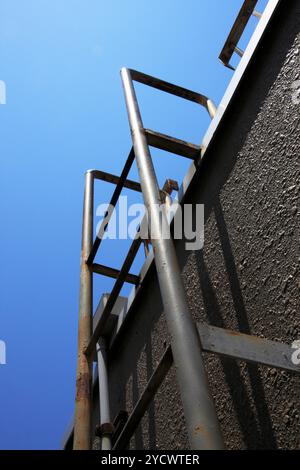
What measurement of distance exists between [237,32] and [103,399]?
2.53 m

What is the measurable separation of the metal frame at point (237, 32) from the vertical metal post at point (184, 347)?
1599mm

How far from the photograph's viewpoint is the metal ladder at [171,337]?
4.76 feet

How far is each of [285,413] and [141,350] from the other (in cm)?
160

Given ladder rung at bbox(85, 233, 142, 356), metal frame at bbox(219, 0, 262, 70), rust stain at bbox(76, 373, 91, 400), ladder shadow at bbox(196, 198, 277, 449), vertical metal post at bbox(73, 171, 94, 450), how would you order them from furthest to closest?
metal frame at bbox(219, 0, 262, 70)
ladder rung at bbox(85, 233, 142, 356)
rust stain at bbox(76, 373, 91, 400)
vertical metal post at bbox(73, 171, 94, 450)
ladder shadow at bbox(196, 198, 277, 449)

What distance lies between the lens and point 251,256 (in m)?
2.45

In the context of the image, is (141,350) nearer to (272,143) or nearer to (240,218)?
(240,218)

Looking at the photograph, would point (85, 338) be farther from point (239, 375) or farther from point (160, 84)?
point (160, 84)

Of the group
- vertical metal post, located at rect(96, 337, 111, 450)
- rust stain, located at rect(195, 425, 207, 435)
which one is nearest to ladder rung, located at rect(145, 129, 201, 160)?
vertical metal post, located at rect(96, 337, 111, 450)

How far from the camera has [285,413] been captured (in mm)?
1985

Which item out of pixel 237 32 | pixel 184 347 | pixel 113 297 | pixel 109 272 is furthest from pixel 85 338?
pixel 237 32

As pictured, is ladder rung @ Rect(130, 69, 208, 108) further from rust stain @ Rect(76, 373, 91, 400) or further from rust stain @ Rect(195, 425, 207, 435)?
rust stain @ Rect(195, 425, 207, 435)

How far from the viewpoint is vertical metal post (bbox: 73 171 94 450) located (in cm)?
238

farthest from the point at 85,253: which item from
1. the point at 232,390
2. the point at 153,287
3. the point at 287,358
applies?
the point at 287,358

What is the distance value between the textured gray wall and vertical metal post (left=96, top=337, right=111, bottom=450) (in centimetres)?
24
